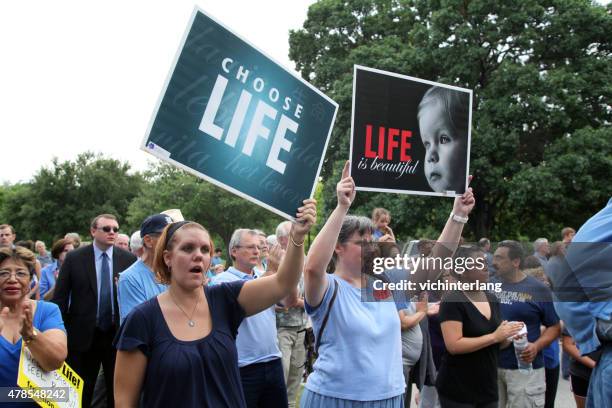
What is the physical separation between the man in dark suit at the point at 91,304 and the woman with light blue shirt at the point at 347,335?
132 inches

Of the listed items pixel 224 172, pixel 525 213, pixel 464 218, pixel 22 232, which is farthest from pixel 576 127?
pixel 22 232

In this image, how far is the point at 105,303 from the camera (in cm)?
666

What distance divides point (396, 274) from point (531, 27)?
71.1ft

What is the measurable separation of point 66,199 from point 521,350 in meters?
56.9

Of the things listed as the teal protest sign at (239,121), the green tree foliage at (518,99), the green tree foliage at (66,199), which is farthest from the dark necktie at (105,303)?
the green tree foliage at (66,199)

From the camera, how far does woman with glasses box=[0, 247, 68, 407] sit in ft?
11.6

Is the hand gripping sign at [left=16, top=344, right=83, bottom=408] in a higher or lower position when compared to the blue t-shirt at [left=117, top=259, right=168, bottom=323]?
lower

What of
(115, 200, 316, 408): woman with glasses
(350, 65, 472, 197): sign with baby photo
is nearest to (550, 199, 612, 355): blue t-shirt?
(115, 200, 316, 408): woman with glasses

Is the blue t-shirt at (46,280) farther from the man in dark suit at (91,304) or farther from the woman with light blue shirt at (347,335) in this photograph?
the woman with light blue shirt at (347,335)

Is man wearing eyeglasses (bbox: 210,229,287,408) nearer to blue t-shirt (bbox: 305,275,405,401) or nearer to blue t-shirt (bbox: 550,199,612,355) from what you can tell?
blue t-shirt (bbox: 305,275,405,401)

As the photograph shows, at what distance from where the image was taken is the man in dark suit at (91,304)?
6508 millimetres

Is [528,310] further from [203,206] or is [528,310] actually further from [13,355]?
[203,206]

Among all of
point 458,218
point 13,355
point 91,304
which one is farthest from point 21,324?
point 91,304

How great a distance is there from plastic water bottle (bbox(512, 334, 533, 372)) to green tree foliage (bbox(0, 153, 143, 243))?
53829mm
